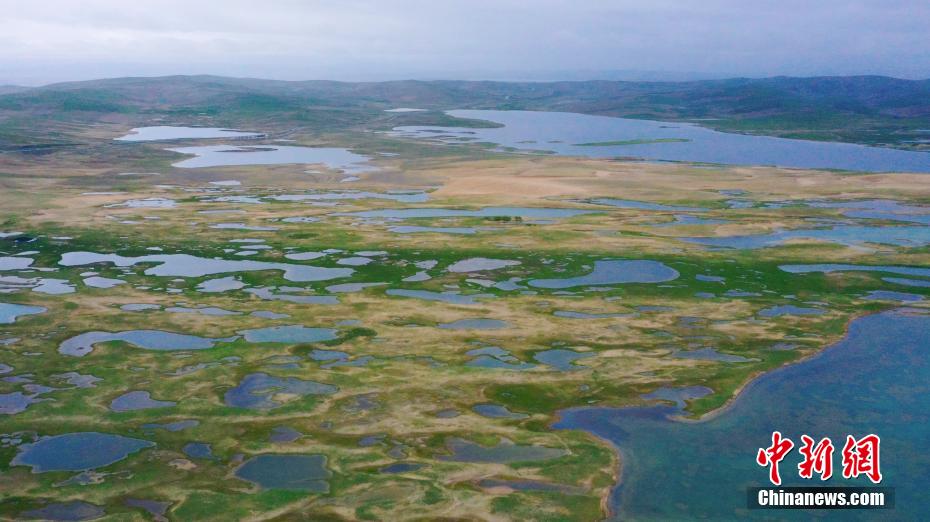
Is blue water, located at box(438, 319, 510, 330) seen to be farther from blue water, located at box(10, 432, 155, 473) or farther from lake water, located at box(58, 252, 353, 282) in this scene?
blue water, located at box(10, 432, 155, 473)

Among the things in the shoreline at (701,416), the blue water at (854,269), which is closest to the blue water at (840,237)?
the blue water at (854,269)

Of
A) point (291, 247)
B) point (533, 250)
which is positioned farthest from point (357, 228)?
point (533, 250)

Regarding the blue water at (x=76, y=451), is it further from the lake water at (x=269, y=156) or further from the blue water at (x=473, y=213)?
the lake water at (x=269, y=156)

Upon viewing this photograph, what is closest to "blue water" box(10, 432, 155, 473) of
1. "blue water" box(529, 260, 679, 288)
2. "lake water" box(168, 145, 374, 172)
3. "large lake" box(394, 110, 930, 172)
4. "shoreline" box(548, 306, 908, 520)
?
"shoreline" box(548, 306, 908, 520)

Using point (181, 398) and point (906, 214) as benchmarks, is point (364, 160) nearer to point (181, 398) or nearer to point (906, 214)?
point (906, 214)

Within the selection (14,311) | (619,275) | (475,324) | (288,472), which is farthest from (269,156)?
(288,472)

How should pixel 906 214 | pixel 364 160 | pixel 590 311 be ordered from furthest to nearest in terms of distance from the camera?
pixel 364 160 → pixel 906 214 → pixel 590 311
